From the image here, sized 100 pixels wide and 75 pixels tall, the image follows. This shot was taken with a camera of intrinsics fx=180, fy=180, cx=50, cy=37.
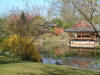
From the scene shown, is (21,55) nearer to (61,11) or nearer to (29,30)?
(29,30)

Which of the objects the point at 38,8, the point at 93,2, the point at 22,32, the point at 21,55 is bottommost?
the point at 21,55

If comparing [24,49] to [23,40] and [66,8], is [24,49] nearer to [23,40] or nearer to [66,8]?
[23,40]

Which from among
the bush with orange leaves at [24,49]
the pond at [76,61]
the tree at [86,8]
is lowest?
the pond at [76,61]

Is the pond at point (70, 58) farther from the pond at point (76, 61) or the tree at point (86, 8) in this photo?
the tree at point (86, 8)

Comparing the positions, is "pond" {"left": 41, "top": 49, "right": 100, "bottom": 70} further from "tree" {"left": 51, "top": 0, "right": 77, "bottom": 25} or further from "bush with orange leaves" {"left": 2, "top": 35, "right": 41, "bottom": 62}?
"tree" {"left": 51, "top": 0, "right": 77, "bottom": 25}

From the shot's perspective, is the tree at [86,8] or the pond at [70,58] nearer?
the tree at [86,8]

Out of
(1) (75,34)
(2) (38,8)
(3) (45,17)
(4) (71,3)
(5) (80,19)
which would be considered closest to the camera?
(4) (71,3)

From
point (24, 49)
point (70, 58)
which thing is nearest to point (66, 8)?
point (24, 49)

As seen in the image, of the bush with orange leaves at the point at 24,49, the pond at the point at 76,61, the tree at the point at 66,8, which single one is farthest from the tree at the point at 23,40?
the tree at the point at 66,8

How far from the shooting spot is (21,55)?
491 inches

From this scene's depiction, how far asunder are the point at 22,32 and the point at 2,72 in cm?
614

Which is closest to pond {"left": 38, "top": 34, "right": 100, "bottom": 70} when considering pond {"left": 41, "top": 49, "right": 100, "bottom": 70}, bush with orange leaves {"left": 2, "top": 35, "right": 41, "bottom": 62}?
pond {"left": 41, "top": 49, "right": 100, "bottom": 70}

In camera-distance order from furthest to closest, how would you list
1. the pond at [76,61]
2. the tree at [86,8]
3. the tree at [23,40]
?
the pond at [76,61] → the tree at [23,40] → the tree at [86,8]

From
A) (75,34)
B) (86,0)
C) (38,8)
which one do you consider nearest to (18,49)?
(38,8)
